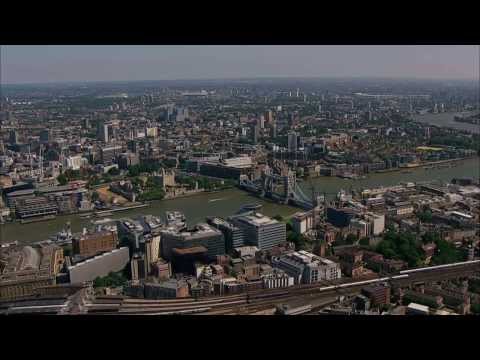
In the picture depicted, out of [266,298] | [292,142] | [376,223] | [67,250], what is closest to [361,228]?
[376,223]

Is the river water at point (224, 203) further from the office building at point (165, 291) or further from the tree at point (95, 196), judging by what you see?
the office building at point (165, 291)

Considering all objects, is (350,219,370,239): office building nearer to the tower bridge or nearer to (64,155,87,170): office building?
the tower bridge

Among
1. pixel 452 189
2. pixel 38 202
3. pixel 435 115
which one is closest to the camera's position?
pixel 38 202

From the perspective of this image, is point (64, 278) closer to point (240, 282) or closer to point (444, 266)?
point (240, 282)

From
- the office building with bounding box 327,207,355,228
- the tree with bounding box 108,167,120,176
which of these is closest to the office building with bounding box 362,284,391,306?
the office building with bounding box 327,207,355,228

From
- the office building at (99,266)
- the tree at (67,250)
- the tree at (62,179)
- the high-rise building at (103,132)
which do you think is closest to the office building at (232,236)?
the office building at (99,266)

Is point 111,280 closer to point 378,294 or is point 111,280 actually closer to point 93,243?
point 93,243
